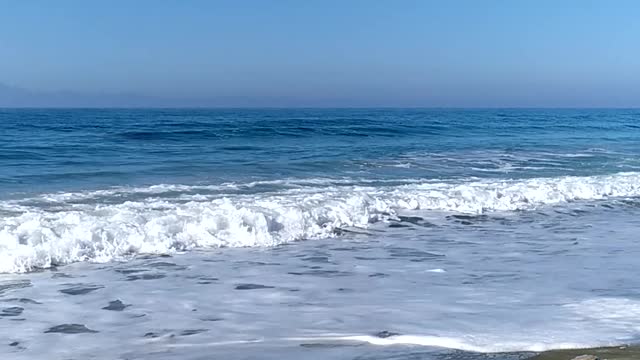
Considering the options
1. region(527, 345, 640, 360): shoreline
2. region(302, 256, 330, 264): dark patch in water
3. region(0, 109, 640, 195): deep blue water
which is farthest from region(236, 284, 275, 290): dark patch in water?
region(0, 109, 640, 195): deep blue water

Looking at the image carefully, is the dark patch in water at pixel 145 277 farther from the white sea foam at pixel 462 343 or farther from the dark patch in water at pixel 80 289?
the white sea foam at pixel 462 343

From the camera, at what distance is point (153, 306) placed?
26.2 ft

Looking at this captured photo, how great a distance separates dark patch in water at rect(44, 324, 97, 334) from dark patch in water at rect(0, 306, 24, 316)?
2.27 ft

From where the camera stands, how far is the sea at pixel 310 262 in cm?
677

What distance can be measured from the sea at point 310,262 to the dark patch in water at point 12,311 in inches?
0.8

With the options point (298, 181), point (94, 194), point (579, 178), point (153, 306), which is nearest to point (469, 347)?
point (153, 306)

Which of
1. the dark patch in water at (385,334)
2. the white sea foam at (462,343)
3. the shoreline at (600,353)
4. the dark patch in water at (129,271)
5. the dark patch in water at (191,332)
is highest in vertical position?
the shoreline at (600,353)

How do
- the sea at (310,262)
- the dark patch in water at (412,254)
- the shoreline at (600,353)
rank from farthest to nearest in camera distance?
the dark patch in water at (412,254) < the sea at (310,262) < the shoreline at (600,353)

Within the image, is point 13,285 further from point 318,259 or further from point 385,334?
point 385,334

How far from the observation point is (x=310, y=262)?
1043 cm

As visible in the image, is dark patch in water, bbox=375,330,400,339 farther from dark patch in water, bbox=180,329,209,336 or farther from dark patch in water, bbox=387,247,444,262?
dark patch in water, bbox=387,247,444,262

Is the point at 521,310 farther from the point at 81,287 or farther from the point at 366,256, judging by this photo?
the point at 81,287

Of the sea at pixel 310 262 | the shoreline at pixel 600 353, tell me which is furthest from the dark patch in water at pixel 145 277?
the shoreline at pixel 600 353

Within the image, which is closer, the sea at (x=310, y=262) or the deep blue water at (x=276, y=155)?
the sea at (x=310, y=262)
